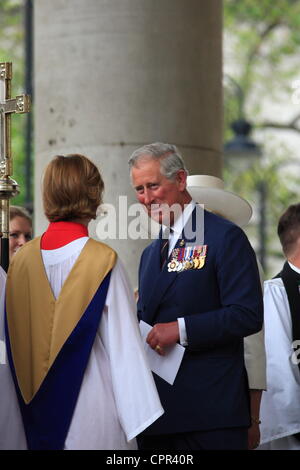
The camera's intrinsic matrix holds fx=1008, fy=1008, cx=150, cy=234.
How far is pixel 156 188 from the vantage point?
14.2 ft

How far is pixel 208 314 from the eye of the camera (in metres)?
4.14

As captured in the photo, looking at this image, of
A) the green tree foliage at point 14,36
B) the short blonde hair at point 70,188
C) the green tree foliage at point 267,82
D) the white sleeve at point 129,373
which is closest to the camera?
the white sleeve at point 129,373

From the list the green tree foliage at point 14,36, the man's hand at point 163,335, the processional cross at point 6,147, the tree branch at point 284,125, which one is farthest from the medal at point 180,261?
the tree branch at point 284,125

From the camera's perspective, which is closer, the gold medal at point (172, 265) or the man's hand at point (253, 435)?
the gold medal at point (172, 265)

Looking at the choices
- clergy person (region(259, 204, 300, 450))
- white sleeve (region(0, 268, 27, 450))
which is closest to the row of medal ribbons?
white sleeve (region(0, 268, 27, 450))

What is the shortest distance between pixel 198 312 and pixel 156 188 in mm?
560

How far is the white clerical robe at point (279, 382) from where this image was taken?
558cm

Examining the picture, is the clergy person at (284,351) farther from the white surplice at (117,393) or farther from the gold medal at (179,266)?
the white surplice at (117,393)

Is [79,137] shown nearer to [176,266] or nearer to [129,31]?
[129,31]

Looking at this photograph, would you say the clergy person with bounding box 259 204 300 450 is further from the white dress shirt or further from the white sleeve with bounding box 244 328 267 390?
the white dress shirt

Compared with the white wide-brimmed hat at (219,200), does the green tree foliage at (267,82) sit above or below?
above

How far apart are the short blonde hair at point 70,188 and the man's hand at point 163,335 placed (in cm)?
56

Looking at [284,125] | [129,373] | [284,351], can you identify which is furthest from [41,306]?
[284,125]

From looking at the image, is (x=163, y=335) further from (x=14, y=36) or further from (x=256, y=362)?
(x=14, y=36)
